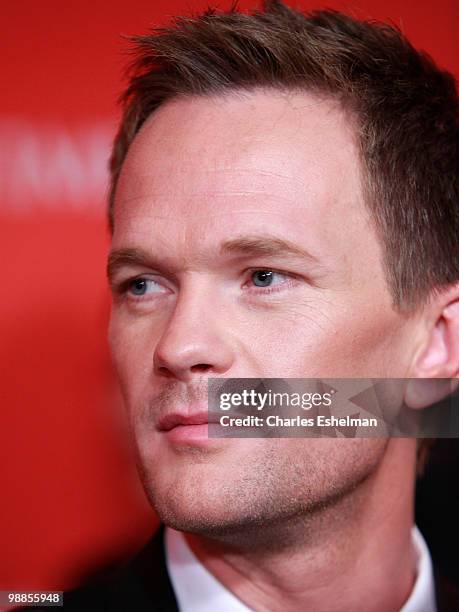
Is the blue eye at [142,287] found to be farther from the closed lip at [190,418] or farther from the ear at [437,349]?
the ear at [437,349]

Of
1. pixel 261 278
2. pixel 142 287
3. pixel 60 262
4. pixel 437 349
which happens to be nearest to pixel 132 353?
pixel 142 287

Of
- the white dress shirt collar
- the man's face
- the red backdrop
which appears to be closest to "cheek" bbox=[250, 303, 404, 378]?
the man's face

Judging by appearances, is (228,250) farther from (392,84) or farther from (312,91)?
(392,84)

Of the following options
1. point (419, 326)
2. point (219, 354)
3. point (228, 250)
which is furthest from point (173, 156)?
point (419, 326)

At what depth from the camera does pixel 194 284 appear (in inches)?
38.5

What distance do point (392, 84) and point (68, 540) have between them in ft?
2.91

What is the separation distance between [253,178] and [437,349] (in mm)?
357

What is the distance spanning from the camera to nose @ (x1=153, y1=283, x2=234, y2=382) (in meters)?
0.93

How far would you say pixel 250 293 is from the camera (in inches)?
39.1

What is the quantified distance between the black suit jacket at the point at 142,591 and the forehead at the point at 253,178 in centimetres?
46

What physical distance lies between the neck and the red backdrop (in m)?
0.31

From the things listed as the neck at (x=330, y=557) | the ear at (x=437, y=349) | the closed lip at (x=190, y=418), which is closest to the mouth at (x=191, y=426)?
the closed lip at (x=190, y=418)

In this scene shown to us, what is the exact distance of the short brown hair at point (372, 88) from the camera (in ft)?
3.48

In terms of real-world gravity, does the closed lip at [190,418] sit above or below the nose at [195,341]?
below
